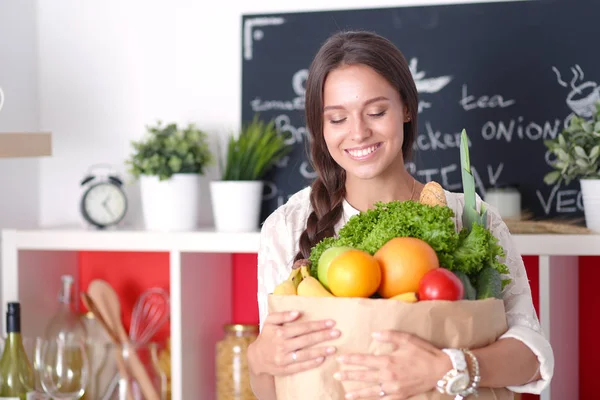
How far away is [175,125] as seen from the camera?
7.48 feet

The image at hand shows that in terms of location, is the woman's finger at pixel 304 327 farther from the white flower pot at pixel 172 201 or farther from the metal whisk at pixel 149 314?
the metal whisk at pixel 149 314

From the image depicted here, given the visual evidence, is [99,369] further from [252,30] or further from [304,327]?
[304,327]

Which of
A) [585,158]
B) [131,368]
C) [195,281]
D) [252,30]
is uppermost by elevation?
[252,30]

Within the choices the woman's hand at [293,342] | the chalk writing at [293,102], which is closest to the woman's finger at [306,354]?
the woman's hand at [293,342]

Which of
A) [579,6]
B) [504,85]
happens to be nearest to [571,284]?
[504,85]

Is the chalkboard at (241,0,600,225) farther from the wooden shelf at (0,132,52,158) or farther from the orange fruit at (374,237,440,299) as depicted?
the orange fruit at (374,237,440,299)

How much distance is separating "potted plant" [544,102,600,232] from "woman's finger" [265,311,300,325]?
1.12 metres

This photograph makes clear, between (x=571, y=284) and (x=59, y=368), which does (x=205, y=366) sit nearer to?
(x=59, y=368)

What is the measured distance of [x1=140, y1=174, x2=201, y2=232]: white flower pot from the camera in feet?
7.35

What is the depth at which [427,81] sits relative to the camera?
2271 mm

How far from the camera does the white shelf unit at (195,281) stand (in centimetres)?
199

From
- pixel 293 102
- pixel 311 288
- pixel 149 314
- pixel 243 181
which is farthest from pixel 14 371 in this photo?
pixel 311 288

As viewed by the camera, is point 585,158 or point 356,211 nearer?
point 356,211

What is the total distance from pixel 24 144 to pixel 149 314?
743 millimetres
